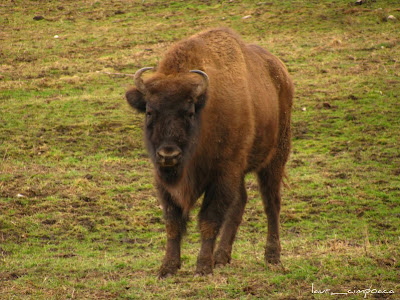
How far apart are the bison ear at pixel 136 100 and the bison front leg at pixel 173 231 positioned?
99cm

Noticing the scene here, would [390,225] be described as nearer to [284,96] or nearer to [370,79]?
[284,96]

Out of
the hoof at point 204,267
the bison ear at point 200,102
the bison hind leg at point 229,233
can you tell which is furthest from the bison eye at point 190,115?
the hoof at point 204,267

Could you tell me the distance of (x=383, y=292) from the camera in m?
5.56

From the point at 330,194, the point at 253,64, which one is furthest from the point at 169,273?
the point at 330,194

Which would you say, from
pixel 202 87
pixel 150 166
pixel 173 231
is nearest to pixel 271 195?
pixel 173 231

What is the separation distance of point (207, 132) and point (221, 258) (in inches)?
61.4

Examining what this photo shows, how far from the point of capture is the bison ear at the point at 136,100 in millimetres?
6371

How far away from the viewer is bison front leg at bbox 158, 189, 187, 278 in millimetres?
6523

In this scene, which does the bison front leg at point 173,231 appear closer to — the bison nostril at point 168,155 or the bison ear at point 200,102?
the bison nostril at point 168,155

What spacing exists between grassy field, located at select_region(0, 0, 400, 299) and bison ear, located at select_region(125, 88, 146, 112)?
175 centimetres

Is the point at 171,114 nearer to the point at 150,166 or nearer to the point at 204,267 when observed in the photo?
the point at 204,267

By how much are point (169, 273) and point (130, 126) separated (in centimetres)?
774

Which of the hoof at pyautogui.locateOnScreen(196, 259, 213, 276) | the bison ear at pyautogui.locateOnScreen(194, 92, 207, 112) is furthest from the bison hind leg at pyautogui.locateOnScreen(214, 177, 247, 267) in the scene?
the bison ear at pyautogui.locateOnScreen(194, 92, 207, 112)

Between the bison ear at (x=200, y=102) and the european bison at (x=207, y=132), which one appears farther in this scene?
the bison ear at (x=200, y=102)
